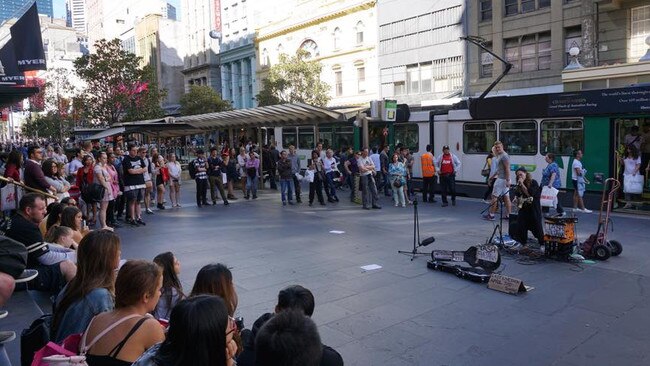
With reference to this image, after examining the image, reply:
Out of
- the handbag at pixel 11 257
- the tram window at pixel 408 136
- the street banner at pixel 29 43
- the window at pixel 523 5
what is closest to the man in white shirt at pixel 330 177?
the tram window at pixel 408 136

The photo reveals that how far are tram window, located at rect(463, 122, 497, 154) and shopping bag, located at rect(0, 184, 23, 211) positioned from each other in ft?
42.2

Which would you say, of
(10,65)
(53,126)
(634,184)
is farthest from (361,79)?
(53,126)

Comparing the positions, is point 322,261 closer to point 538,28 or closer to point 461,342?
point 461,342

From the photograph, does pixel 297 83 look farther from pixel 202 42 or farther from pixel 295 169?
pixel 202 42

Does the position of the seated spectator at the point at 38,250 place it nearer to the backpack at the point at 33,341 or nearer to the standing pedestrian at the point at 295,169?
the backpack at the point at 33,341

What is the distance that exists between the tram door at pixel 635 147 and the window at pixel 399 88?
67.1 feet

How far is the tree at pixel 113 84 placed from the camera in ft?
110

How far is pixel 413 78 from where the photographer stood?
109 ft

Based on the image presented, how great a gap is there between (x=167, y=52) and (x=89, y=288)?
7479 cm

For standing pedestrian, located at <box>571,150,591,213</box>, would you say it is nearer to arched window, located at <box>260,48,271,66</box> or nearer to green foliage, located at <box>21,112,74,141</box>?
arched window, located at <box>260,48,271,66</box>

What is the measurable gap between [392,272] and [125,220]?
819cm

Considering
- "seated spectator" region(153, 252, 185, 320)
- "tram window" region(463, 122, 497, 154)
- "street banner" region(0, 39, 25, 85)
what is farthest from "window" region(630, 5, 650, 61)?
"seated spectator" region(153, 252, 185, 320)

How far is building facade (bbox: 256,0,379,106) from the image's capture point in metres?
36.8

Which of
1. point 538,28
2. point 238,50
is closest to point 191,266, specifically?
point 538,28
